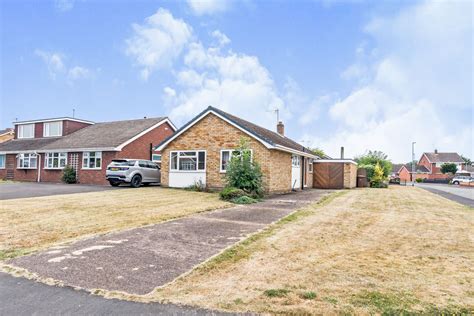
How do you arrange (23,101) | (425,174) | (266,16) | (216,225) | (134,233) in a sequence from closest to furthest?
1. (134,233)
2. (216,225)
3. (266,16)
4. (23,101)
5. (425,174)

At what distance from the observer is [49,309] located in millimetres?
3580

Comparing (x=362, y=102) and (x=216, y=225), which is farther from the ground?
(x=362, y=102)

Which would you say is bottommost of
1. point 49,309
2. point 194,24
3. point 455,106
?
point 49,309

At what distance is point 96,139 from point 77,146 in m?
1.62

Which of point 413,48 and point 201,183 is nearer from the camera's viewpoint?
point 413,48

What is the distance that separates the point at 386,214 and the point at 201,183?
36.8 feet

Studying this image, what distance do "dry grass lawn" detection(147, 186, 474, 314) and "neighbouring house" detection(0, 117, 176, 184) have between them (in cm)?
2008

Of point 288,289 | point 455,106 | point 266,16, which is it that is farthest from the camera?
point 455,106

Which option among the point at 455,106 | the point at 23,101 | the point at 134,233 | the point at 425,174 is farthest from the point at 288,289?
the point at 425,174

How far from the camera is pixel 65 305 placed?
3.69m

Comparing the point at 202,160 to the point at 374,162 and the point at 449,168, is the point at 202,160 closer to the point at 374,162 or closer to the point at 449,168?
the point at 374,162

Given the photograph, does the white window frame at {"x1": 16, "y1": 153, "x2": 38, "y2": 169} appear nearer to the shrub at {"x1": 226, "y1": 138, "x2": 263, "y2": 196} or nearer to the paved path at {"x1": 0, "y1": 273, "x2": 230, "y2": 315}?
the shrub at {"x1": 226, "y1": 138, "x2": 263, "y2": 196}

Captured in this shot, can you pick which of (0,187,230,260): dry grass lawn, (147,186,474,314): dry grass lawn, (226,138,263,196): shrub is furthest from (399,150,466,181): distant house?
(147,186,474,314): dry grass lawn

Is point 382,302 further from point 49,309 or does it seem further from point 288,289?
point 49,309
